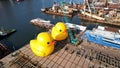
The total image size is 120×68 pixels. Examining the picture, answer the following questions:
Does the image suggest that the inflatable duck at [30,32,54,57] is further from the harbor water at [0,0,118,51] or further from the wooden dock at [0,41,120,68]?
the harbor water at [0,0,118,51]

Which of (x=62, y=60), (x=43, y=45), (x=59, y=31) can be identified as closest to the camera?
(x=43, y=45)

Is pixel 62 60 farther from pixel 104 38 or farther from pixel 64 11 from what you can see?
pixel 64 11

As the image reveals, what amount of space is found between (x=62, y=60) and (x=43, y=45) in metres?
3.81

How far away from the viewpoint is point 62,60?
2098 cm

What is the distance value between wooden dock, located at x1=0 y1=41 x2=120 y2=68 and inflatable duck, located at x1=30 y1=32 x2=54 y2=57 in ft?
3.12

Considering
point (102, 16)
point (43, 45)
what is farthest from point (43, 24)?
point (43, 45)

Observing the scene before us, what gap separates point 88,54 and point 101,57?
2086 mm

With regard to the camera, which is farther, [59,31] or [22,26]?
[22,26]

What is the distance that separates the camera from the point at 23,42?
38250mm

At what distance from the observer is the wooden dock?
779 inches

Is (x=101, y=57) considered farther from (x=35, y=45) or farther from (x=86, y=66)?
(x=35, y=45)

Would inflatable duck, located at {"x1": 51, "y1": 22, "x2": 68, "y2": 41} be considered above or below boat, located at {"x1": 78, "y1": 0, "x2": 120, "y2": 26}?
above

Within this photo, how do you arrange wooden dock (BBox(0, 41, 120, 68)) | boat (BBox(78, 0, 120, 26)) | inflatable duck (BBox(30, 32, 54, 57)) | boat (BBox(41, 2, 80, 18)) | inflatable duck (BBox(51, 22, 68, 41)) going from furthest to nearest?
1. boat (BBox(41, 2, 80, 18))
2. boat (BBox(78, 0, 120, 26))
3. inflatable duck (BBox(51, 22, 68, 41))
4. inflatable duck (BBox(30, 32, 54, 57))
5. wooden dock (BBox(0, 41, 120, 68))

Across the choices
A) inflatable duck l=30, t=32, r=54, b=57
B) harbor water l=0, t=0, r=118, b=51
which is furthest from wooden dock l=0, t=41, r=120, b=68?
harbor water l=0, t=0, r=118, b=51
